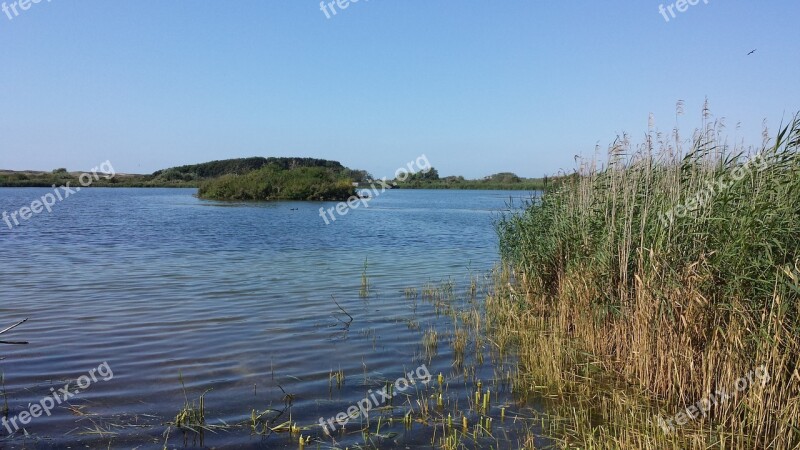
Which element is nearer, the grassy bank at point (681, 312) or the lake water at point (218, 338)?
the grassy bank at point (681, 312)

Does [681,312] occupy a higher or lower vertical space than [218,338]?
higher

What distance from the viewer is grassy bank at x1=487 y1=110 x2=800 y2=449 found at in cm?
544

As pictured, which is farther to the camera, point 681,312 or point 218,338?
point 218,338

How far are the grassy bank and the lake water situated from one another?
115cm

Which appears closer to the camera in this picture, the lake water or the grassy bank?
the grassy bank

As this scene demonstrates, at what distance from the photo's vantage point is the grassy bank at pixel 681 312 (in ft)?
17.9

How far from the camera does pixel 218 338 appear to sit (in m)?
9.62

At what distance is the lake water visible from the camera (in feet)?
20.3

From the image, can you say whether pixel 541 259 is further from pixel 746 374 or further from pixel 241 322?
pixel 241 322

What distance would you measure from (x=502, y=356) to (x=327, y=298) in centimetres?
561

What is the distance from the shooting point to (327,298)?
1328 centimetres

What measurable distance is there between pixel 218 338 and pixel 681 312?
277 inches

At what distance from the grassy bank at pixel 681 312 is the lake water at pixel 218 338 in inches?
45.3

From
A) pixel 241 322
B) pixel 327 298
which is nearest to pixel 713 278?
pixel 241 322
